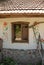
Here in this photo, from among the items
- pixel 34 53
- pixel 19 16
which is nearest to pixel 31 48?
pixel 34 53

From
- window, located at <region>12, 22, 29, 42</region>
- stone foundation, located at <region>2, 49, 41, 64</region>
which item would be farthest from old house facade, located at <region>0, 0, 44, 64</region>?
stone foundation, located at <region>2, 49, 41, 64</region>

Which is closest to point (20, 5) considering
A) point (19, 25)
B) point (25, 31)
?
point (19, 25)

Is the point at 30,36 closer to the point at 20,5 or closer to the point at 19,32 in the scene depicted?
the point at 19,32

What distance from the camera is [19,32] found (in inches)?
643

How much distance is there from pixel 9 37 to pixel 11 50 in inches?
25.4

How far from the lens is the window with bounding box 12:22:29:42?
16219 millimetres

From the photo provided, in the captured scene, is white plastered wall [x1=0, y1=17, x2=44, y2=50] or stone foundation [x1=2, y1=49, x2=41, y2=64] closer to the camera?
white plastered wall [x1=0, y1=17, x2=44, y2=50]

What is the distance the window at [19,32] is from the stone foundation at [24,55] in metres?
0.58

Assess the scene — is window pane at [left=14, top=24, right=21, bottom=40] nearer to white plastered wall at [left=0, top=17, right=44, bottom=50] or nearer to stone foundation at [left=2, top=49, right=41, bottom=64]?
white plastered wall at [left=0, top=17, right=44, bottom=50]

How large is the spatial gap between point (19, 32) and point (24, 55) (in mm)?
1160

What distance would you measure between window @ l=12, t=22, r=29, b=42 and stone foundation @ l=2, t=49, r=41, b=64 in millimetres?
580

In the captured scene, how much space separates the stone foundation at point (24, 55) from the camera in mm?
16031

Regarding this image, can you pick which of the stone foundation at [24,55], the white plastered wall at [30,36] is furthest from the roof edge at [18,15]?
the stone foundation at [24,55]

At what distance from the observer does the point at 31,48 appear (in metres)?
16.0
